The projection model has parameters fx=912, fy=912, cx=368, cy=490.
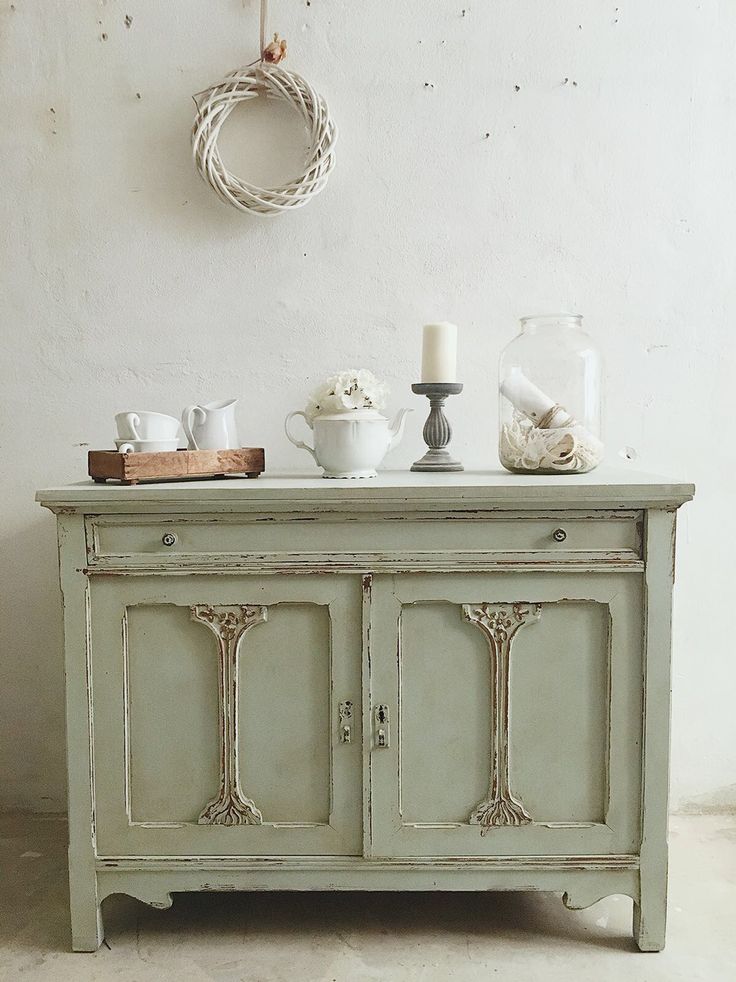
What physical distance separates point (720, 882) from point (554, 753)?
26.9 inches

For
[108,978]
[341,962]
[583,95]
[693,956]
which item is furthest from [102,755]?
[583,95]

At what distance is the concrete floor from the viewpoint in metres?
1.87

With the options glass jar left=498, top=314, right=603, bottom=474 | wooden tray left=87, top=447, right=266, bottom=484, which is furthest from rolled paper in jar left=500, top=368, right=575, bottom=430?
wooden tray left=87, top=447, right=266, bottom=484

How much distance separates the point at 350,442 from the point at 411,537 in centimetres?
29

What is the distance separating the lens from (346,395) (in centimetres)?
214

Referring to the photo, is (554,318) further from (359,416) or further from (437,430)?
(359,416)

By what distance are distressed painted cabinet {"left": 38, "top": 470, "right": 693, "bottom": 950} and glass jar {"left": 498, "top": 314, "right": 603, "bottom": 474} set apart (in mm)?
165

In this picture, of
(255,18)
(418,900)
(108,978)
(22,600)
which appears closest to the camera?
(108,978)

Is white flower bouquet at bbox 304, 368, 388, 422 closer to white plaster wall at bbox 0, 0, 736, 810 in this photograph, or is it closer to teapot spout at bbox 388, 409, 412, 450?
teapot spout at bbox 388, 409, 412, 450

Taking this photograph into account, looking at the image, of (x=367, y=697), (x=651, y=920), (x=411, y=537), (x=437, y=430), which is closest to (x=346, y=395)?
(x=437, y=430)

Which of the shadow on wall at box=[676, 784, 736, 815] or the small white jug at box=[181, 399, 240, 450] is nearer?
the small white jug at box=[181, 399, 240, 450]

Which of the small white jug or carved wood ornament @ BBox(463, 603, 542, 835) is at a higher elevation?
the small white jug

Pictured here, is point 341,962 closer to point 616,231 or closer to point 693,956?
point 693,956

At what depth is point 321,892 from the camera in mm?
2209
